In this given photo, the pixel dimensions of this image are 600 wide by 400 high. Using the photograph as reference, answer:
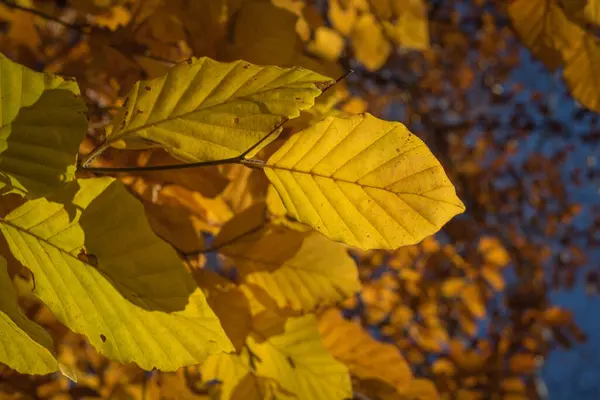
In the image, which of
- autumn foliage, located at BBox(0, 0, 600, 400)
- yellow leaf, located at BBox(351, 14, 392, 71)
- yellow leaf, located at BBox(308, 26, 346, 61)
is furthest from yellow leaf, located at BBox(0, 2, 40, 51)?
yellow leaf, located at BBox(351, 14, 392, 71)

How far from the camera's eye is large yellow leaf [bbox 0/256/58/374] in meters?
0.30

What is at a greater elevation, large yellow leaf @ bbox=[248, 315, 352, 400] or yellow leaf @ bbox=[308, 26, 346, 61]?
yellow leaf @ bbox=[308, 26, 346, 61]

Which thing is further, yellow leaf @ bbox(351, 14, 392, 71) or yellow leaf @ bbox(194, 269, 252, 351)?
yellow leaf @ bbox(351, 14, 392, 71)

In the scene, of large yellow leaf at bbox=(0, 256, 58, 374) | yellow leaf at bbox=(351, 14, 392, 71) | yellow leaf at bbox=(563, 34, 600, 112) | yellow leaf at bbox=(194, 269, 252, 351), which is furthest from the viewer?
yellow leaf at bbox=(351, 14, 392, 71)

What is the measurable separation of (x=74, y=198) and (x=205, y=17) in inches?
12.4

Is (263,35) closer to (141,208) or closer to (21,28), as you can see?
(141,208)

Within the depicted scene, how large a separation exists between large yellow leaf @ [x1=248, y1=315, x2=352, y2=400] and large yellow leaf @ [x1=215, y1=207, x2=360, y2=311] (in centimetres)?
3

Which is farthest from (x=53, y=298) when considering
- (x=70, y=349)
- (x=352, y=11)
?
(x=70, y=349)

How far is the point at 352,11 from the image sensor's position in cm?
121

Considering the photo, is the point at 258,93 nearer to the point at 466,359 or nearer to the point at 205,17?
the point at 205,17

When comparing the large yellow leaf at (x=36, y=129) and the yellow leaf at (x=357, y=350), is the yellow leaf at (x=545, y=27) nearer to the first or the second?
the yellow leaf at (x=357, y=350)

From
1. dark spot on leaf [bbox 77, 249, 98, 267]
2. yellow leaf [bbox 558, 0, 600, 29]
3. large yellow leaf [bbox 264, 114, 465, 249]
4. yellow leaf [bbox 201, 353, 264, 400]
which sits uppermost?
yellow leaf [bbox 558, 0, 600, 29]

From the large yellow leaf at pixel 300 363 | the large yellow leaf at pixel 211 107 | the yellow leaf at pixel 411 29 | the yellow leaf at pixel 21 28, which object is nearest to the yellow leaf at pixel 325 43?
the yellow leaf at pixel 411 29

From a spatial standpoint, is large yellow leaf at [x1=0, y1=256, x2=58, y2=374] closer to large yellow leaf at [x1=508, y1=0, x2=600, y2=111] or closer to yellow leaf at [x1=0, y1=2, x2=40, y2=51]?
large yellow leaf at [x1=508, y1=0, x2=600, y2=111]
